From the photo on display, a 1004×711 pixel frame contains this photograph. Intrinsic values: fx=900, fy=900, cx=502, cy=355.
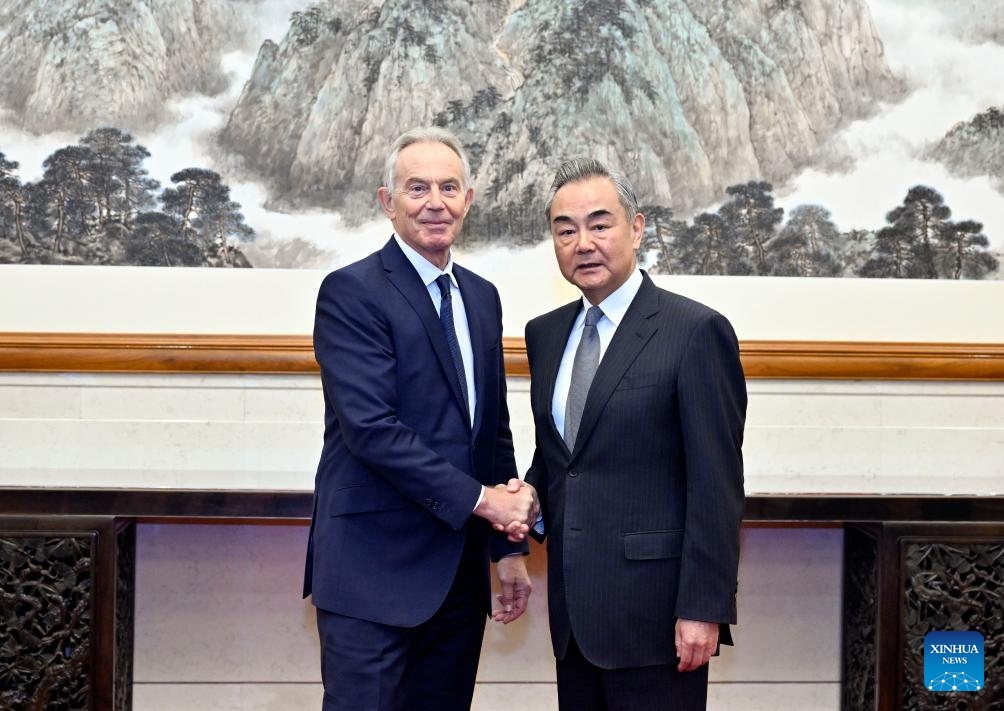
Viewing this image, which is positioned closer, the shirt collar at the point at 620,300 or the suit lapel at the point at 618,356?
the suit lapel at the point at 618,356

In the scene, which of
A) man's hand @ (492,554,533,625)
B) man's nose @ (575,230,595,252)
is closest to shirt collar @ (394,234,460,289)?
man's nose @ (575,230,595,252)

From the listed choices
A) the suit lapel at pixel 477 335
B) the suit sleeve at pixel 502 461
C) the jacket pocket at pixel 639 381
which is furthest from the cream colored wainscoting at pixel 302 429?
the jacket pocket at pixel 639 381

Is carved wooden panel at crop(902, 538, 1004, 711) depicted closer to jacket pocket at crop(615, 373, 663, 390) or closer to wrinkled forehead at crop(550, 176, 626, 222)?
jacket pocket at crop(615, 373, 663, 390)

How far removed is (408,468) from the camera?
194 centimetres

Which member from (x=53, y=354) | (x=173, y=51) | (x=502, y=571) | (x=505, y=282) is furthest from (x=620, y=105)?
(x=53, y=354)

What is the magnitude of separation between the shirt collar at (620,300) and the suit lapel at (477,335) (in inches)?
12.5

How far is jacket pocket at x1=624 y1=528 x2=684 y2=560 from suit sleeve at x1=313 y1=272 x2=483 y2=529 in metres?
0.36

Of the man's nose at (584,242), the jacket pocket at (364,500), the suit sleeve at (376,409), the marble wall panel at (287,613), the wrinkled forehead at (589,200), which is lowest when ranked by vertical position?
the marble wall panel at (287,613)

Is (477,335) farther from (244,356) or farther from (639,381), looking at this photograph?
(244,356)

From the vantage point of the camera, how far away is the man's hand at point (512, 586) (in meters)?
2.30

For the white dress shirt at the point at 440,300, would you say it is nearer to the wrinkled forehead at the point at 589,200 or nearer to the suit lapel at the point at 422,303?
the suit lapel at the point at 422,303

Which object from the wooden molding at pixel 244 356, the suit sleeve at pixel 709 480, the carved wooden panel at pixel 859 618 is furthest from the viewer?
the wooden molding at pixel 244 356

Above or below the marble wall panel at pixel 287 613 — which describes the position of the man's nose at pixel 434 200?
above

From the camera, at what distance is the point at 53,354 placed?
10.4 ft
